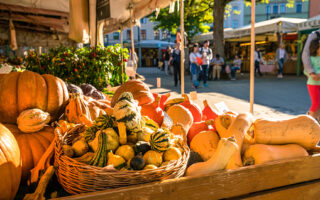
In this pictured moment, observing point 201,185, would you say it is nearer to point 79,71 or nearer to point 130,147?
point 130,147

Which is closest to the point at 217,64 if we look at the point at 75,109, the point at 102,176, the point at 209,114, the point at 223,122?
the point at 209,114

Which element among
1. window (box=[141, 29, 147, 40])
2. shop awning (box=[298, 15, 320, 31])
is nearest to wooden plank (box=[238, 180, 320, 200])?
shop awning (box=[298, 15, 320, 31])

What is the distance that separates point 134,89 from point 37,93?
3.41 ft

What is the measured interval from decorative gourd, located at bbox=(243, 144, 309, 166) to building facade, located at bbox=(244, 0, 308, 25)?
4952 centimetres

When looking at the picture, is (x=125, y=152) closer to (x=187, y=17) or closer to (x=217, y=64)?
(x=217, y=64)

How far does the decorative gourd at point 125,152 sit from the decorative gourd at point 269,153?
74 centimetres

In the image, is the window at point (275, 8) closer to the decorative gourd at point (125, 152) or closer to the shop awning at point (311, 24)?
the shop awning at point (311, 24)

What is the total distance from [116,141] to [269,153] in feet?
3.08

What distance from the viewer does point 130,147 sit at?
1405mm

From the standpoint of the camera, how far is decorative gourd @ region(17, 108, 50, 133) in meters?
1.73

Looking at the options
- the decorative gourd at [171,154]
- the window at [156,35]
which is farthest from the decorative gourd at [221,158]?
the window at [156,35]

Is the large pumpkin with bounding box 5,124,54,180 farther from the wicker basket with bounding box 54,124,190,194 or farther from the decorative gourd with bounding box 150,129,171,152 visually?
the decorative gourd with bounding box 150,129,171,152

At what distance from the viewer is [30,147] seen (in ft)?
5.66

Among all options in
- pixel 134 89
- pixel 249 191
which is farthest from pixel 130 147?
pixel 134 89
